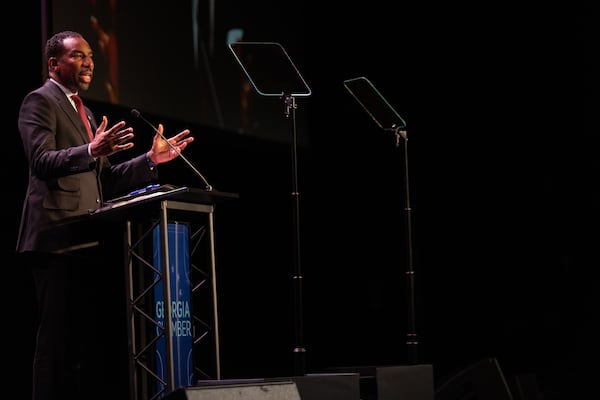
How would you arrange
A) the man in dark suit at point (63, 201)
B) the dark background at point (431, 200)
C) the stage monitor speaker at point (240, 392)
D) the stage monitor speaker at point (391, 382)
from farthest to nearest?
1. the dark background at point (431, 200)
2. the stage monitor speaker at point (391, 382)
3. the man in dark suit at point (63, 201)
4. the stage monitor speaker at point (240, 392)

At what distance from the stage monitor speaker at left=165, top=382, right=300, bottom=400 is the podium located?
0.51 meters

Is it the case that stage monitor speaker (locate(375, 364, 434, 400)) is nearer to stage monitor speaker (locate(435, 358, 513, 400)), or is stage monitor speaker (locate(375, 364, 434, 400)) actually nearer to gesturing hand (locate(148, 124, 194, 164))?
stage monitor speaker (locate(435, 358, 513, 400))

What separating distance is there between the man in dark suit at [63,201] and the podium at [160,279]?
0.09 m

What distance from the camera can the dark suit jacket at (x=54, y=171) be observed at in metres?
3.14

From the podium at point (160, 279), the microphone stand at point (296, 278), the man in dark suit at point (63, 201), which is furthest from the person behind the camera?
the microphone stand at point (296, 278)

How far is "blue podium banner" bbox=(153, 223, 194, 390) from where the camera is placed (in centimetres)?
302

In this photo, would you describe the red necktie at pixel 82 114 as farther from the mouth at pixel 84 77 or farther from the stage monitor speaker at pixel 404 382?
the stage monitor speaker at pixel 404 382

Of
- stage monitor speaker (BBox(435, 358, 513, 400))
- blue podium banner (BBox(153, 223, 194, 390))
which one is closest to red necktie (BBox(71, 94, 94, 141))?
blue podium banner (BBox(153, 223, 194, 390))

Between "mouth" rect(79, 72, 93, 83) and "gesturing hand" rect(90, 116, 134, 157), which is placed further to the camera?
"mouth" rect(79, 72, 93, 83)

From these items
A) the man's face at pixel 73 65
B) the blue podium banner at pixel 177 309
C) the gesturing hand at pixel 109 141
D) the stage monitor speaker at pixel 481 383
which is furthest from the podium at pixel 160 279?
the stage monitor speaker at pixel 481 383

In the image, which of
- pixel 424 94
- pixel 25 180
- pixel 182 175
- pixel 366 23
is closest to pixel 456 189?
pixel 424 94

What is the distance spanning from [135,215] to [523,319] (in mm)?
3527

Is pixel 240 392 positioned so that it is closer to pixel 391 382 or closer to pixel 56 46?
pixel 391 382

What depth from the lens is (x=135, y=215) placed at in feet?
10.1
